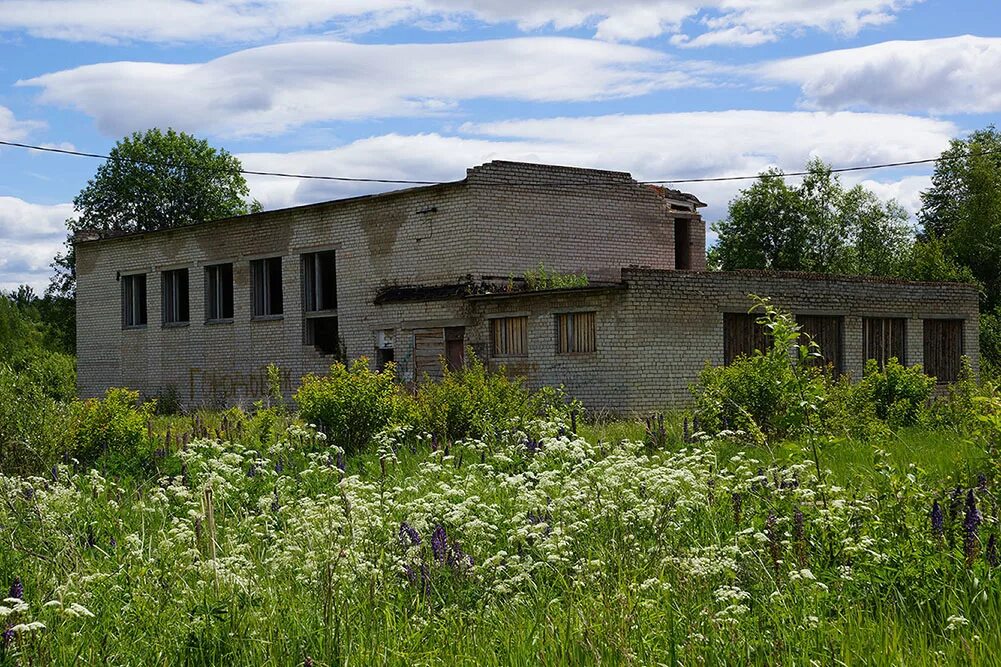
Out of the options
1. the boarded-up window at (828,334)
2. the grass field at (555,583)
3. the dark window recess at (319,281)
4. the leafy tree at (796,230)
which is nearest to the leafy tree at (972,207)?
the leafy tree at (796,230)

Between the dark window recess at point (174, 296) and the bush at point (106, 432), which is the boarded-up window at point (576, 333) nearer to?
the bush at point (106, 432)

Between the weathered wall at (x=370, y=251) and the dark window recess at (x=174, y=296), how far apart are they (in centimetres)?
33

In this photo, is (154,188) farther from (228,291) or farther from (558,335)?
(558,335)

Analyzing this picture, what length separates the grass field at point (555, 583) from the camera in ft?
16.3

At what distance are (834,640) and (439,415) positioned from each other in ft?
37.5

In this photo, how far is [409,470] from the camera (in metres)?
11.9

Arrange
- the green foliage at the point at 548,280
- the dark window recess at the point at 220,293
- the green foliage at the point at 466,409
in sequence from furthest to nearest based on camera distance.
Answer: the dark window recess at the point at 220,293 → the green foliage at the point at 548,280 → the green foliage at the point at 466,409

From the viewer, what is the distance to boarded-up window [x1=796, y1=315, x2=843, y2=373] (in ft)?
83.0

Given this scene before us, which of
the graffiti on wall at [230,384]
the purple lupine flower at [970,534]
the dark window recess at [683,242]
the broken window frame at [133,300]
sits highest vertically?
the dark window recess at [683,242]

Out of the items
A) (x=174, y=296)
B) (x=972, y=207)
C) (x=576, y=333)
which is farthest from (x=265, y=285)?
(x=972, y=207)

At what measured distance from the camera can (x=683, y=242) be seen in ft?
102

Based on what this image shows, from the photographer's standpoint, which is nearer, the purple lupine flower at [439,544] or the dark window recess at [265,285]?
the purple lupine flower at [439,544]

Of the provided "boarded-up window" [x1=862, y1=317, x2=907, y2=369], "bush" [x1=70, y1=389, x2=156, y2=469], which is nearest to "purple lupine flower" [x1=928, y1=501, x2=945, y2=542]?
"bush" [x1=70, y1=389, x2=156, y2=469]

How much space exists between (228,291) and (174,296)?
2.52 metres
